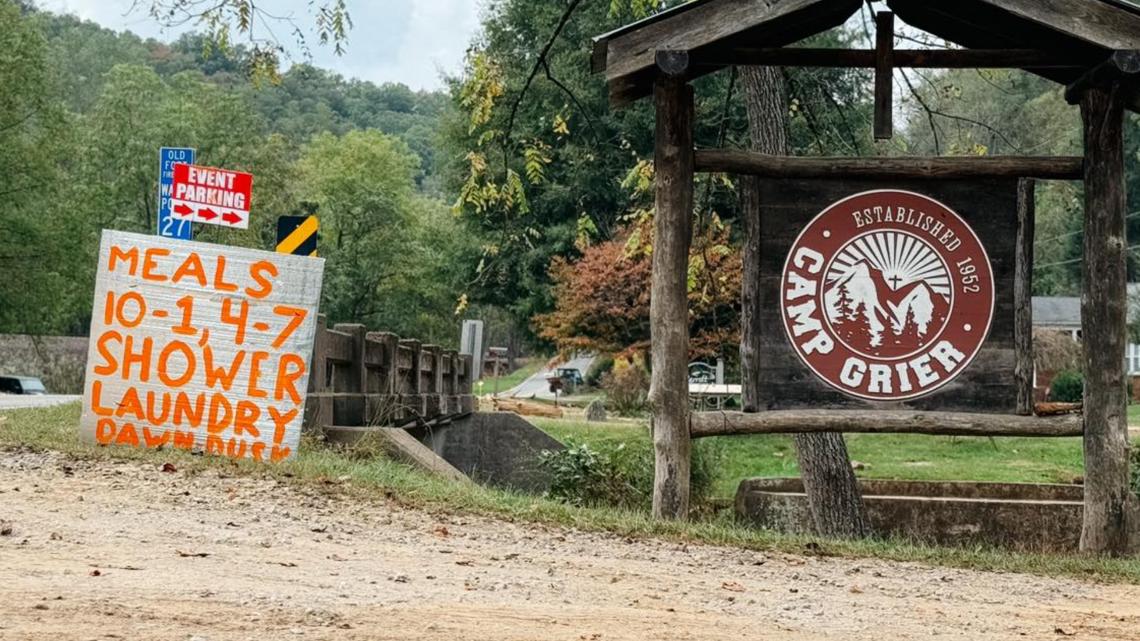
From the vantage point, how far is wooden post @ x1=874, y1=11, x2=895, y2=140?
30.7 feet

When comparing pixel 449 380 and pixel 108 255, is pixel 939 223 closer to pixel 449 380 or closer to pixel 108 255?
pixel 108 255

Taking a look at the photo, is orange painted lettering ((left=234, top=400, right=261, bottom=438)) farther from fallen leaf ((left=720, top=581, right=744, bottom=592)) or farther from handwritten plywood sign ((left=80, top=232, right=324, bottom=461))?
fallen leaf ((left=720, top=581, right=744, bottom=592))

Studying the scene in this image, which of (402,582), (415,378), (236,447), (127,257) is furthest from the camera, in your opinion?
(415,378)

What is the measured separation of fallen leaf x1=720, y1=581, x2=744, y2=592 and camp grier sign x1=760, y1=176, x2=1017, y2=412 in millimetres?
2331

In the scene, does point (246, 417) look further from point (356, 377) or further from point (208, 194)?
point (208, 194)

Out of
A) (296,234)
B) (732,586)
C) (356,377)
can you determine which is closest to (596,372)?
(356,377)

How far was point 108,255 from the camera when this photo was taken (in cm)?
1056

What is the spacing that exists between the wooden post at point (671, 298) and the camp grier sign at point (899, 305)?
1.79 ft

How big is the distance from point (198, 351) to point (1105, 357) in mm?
6295

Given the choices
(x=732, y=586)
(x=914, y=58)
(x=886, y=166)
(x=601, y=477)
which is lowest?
(x=732, y=586)

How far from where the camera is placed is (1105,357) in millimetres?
9102

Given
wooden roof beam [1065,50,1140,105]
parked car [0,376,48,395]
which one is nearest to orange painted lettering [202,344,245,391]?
wooden roof beam [1065,50,1140,105]

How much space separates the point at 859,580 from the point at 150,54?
118568 mm

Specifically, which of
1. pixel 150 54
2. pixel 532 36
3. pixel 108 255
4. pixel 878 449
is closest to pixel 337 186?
pixel 532 36
